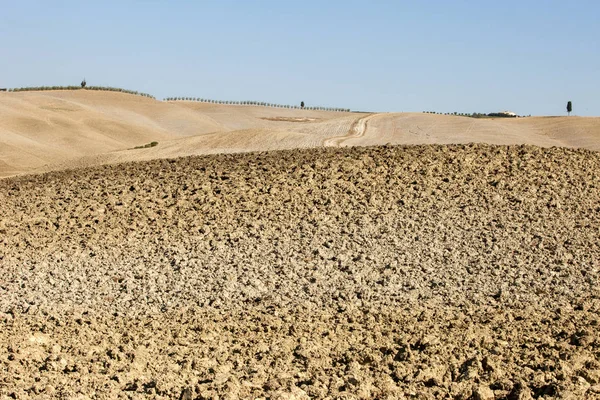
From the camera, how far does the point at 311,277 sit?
12.4 meters

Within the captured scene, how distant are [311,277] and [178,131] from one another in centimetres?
4510

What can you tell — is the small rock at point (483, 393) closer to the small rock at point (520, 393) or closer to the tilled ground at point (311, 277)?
the tilled ground at point (311, 277)

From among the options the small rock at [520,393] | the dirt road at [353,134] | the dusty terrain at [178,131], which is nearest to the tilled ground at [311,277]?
the small rock at [520,393]

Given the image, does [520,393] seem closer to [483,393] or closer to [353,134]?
[483,393]

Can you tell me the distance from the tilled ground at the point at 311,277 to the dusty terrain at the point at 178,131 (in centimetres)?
1240

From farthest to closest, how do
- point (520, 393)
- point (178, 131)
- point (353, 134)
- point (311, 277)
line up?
point (178, 131), point (353, 134), point (311, 277), point (520, 393)

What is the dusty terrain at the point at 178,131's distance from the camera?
31.9 m

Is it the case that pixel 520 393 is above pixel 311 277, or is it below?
below

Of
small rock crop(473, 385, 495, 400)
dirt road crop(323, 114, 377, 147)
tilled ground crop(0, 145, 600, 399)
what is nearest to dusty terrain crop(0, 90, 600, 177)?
dirt road crop(323, 114, 377, 147)

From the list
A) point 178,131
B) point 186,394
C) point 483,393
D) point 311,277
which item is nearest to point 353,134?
point 178,131

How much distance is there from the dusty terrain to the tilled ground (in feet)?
40.7

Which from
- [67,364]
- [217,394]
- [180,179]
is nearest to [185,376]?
[217,394]

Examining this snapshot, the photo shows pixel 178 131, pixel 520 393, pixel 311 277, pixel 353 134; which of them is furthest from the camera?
pixel 178 131

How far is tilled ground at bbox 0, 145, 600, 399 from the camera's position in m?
8.80
